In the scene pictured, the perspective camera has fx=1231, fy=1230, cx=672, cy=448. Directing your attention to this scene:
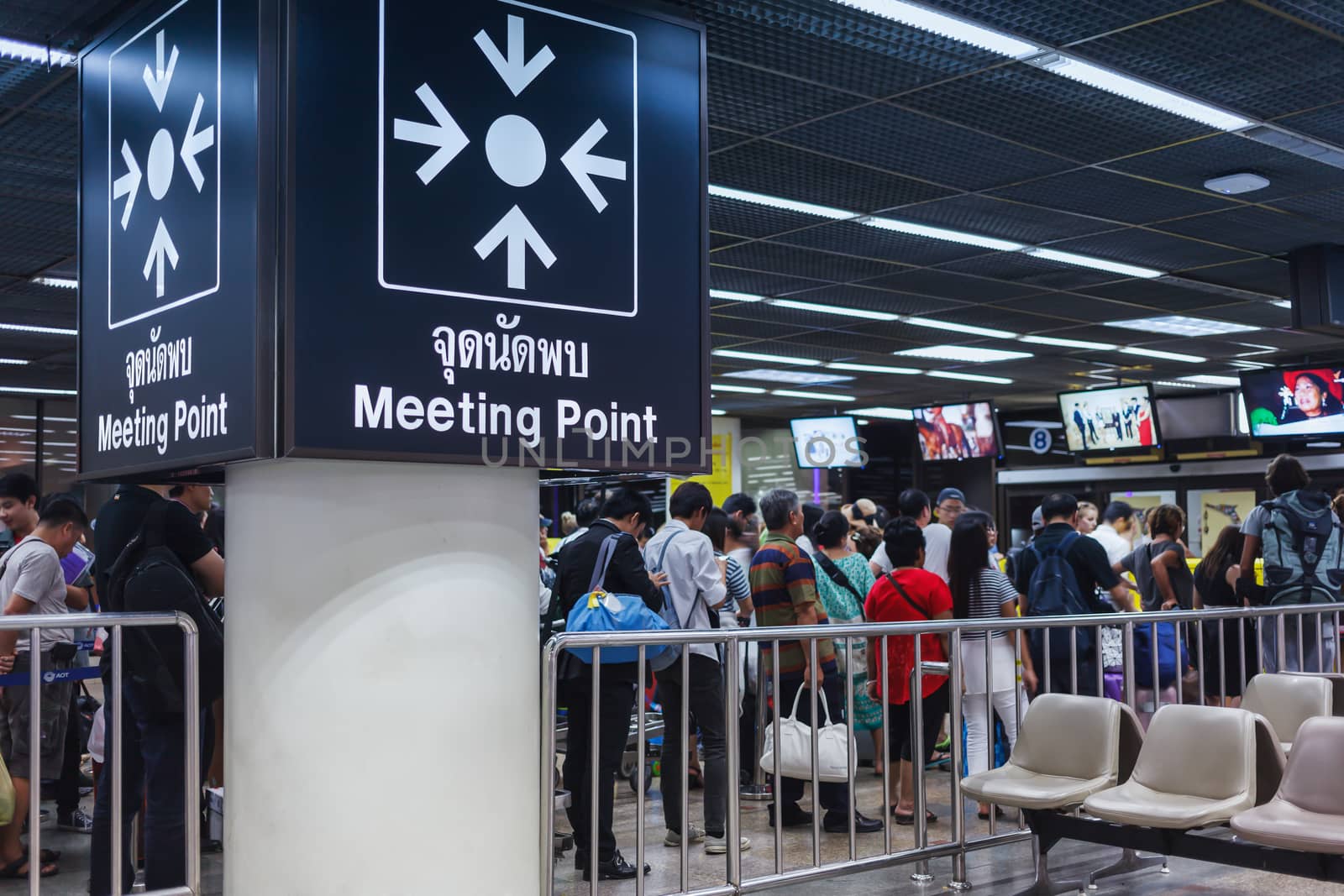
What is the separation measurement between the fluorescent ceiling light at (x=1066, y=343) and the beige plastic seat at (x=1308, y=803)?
29.9 feet

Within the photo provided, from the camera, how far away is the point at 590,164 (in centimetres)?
348

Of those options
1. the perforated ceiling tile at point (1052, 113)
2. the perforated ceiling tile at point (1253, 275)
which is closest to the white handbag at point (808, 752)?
the perforated ceiling tile at point (1052, 113)

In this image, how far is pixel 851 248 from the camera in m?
8.84

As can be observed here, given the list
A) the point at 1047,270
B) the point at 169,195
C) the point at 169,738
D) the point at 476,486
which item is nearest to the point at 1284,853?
the point at 476,486

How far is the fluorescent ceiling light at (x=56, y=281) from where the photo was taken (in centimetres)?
910

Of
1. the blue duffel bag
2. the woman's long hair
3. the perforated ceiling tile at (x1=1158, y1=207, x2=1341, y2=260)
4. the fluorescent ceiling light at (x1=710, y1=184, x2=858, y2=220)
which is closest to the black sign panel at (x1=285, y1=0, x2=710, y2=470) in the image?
the blue duffel bag

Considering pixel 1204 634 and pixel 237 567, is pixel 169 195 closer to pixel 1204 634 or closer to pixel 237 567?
pixel 237 567

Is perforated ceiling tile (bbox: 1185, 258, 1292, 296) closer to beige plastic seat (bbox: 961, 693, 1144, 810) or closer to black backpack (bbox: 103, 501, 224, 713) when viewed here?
beige plastic seat (bbox: 961, 693, 1144, 810)

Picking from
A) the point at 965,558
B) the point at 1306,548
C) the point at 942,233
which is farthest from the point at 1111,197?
the point at 965,558

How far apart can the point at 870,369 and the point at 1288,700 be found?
9.84 m

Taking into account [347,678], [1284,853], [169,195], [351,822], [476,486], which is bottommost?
[1284,853]

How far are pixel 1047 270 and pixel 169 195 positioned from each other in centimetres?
765

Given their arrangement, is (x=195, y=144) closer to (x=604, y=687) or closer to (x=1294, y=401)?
(x=604, y=687)

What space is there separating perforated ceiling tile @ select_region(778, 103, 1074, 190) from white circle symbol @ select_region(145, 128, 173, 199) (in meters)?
3.55
